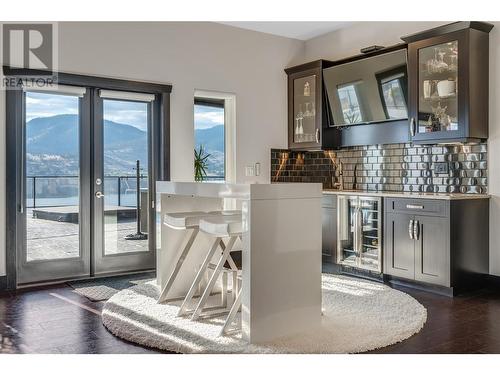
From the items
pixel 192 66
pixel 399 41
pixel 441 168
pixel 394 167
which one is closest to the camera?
pixel 441 168

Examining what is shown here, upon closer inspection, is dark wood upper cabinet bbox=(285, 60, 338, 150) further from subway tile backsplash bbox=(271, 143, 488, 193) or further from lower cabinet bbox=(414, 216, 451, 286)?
lower cabinet bbox=(414, 216, 451, 286)

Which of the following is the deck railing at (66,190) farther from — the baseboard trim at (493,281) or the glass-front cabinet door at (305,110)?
the baseboard trim at (493,281)

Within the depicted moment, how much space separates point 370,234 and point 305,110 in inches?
75.3

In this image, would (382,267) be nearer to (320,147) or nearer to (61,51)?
(320,147)

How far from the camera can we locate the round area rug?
122 inches

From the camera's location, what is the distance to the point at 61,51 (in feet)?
16.2

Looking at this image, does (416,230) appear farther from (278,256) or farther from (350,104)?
(278,256)

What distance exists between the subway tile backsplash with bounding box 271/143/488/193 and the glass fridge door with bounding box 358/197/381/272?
637mm

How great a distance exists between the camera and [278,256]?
3242mm

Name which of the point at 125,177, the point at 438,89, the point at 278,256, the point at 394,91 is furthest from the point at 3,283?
the point at 438,89

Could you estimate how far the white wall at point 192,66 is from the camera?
510 cm

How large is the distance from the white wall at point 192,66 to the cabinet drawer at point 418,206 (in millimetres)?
1921

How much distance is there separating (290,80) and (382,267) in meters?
2.73
